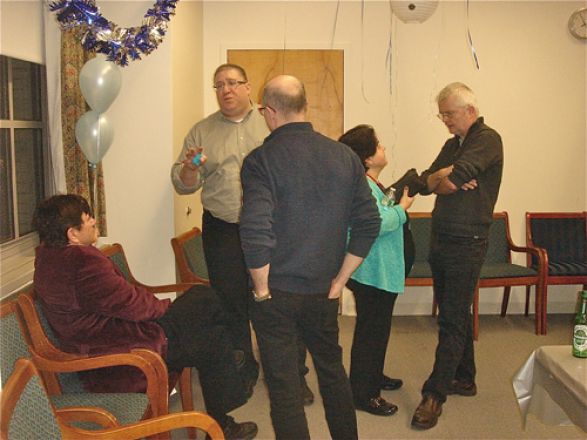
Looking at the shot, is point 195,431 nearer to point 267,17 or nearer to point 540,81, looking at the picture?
point 267,17

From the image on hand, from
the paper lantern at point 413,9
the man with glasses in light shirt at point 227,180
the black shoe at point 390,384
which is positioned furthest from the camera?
the paper lantern at point 413,9

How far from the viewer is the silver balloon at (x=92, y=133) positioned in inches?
122

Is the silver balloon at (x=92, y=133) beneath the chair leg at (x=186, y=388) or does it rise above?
above

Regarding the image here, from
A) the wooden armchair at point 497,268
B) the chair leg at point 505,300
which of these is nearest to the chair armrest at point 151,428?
the wooden armchair at point 497,268

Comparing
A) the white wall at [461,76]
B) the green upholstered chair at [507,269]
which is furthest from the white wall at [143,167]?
the green upholstered chair at [507,269]

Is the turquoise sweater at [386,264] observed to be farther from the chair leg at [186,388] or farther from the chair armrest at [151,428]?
the chair armrest at [151,428]

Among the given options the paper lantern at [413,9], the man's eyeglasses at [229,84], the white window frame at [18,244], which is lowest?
the white window frame at [18,244]

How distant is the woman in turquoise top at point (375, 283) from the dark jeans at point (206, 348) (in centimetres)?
62

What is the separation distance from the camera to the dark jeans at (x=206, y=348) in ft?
8.52

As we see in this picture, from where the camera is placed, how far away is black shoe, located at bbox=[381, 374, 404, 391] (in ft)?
11.5

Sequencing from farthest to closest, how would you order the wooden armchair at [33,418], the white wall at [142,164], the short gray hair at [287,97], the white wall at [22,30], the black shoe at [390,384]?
the white wall at [142,164] → the black shoe at [390,384] → the white wall at [22,30] → the short gray hair at [287,97] → the wooden armchair at [33,418]

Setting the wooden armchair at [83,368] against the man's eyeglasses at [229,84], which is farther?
Result: the man's eyeglasses at [229,84]

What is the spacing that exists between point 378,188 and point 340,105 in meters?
2.36

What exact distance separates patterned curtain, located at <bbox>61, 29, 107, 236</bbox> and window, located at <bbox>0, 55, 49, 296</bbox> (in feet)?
0.80
